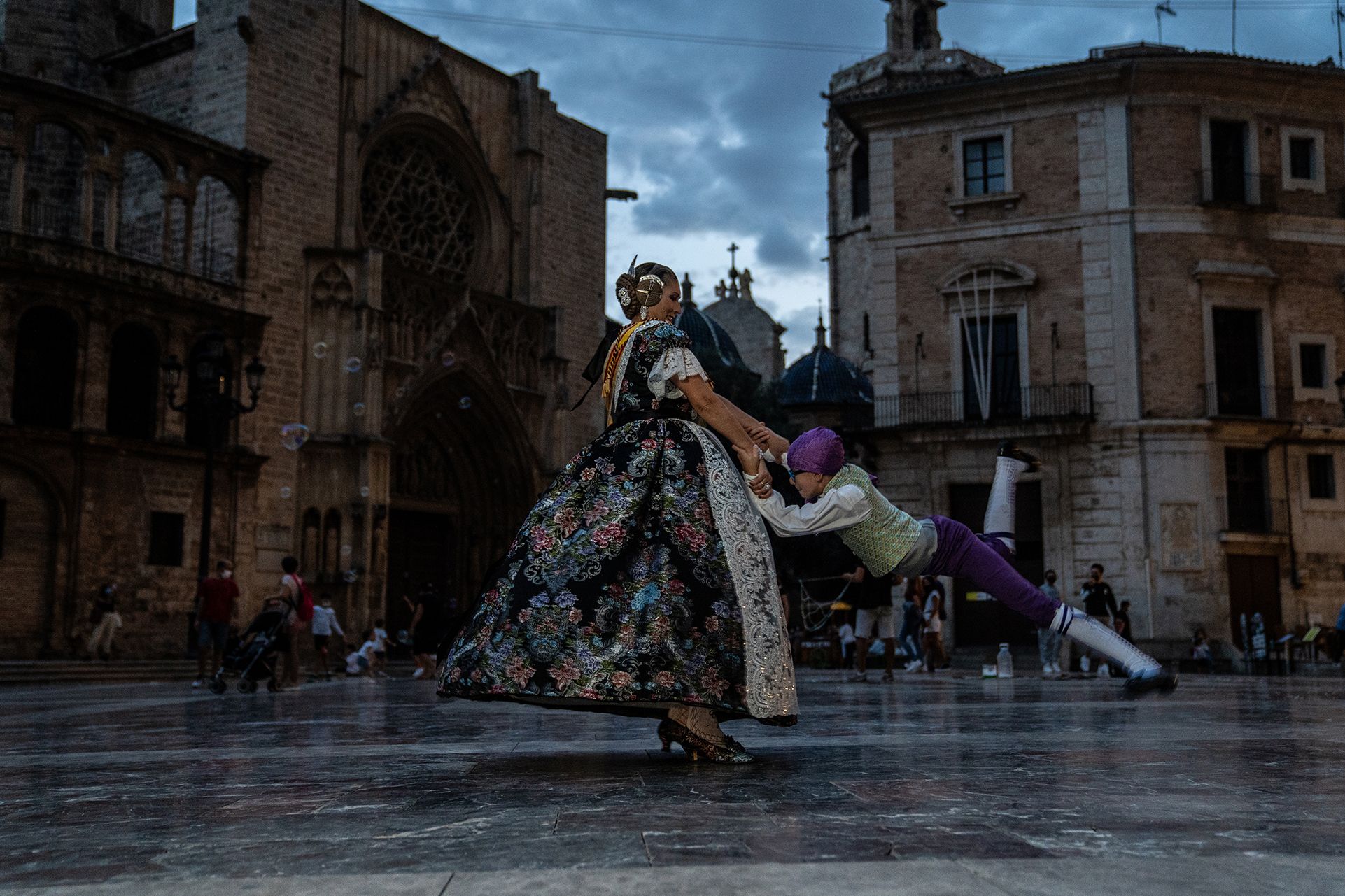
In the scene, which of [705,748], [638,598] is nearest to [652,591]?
[638,598]

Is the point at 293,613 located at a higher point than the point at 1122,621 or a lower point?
higher

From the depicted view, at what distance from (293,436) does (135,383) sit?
2888 mm

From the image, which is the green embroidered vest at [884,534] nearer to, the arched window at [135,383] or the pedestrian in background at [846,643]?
the arched window at [135,383]

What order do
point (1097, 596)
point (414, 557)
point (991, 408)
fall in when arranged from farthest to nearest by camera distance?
point (414, 557)
point (991, 408)
point (1097, 596)

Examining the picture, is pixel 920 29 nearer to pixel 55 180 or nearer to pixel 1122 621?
pixel 55 180

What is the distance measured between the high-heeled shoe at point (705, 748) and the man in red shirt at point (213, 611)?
11.8 meters

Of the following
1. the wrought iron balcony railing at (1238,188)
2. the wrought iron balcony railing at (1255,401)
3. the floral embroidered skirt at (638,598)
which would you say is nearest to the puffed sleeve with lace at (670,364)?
the floral embroidered skirt at (638,598)

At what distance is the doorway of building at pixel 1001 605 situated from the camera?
83.4ft

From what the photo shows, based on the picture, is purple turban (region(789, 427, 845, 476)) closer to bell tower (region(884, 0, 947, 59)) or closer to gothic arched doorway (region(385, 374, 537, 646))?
gothic arched doorway (region(385, 374, 537, 646))

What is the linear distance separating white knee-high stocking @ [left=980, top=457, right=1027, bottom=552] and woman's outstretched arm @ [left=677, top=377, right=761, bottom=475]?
1648mm

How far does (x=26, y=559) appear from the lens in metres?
20.4

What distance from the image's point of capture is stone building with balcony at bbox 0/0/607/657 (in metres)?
21.0

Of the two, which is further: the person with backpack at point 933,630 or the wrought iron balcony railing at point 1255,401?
the wrought iron balcony railing at point 1255,401

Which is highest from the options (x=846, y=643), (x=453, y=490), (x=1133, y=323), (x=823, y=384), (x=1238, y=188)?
(x=1238, y=188)
